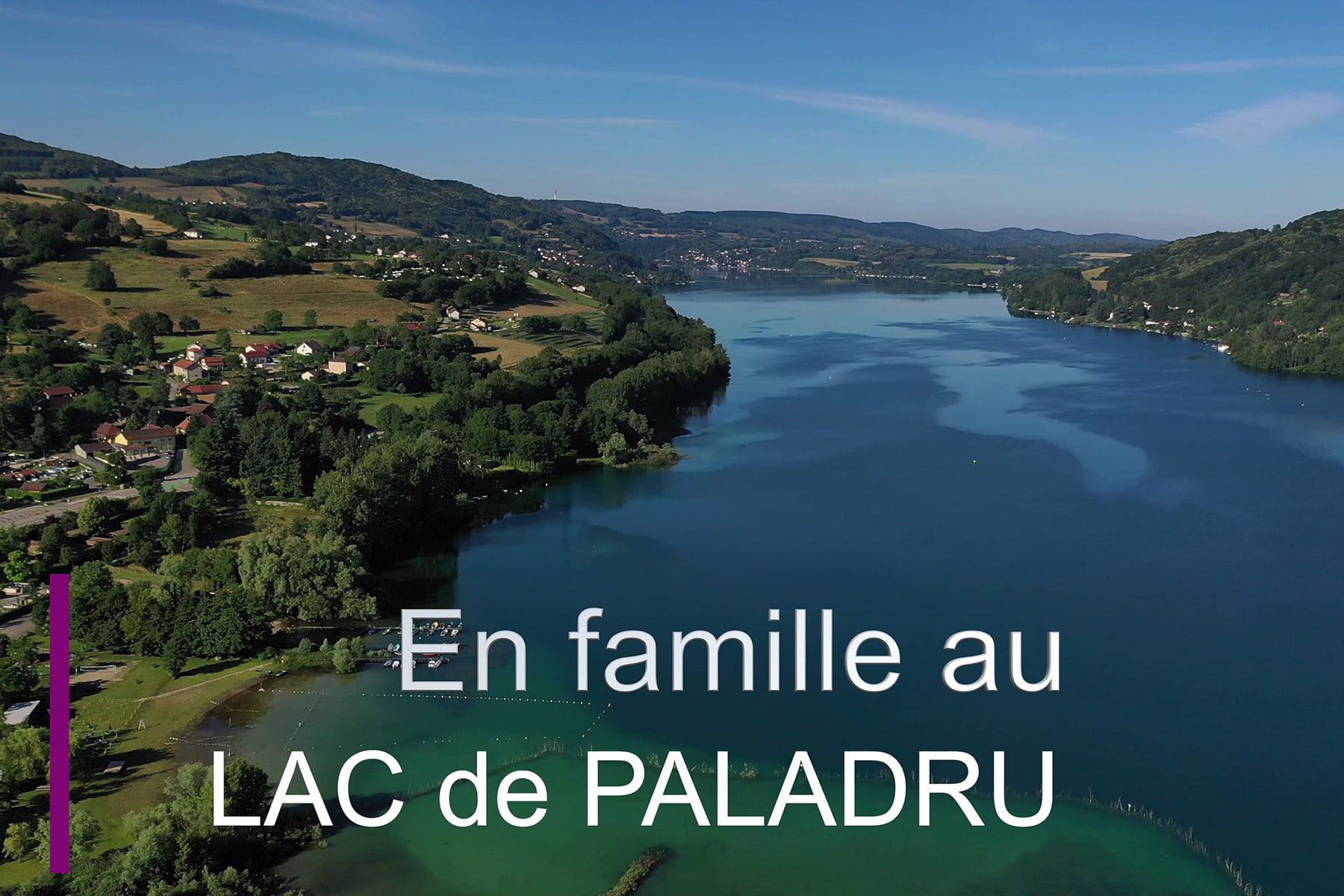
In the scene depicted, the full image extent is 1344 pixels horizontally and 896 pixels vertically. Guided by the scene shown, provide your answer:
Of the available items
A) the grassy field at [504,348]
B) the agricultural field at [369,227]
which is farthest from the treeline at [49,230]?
the agricultural field at [369,227]

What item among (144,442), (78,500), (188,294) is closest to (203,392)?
(144,442)

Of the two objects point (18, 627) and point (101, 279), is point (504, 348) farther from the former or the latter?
point (18, 627)

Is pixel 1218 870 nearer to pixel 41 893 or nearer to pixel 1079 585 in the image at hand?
pixel 1079 585

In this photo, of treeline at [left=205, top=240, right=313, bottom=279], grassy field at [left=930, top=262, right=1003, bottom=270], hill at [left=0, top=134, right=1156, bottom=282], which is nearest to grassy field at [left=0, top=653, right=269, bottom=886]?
treeline at [left=205, top=240, right=313, bottom=279]

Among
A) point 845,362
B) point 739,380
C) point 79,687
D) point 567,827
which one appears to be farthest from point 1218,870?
point 845,362

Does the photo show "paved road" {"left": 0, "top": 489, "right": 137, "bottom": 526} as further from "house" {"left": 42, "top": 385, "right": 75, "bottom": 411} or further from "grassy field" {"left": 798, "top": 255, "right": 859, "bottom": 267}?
"grassy field" {"left": 798, "top": 255, "right": 859, "bottom": 267}
